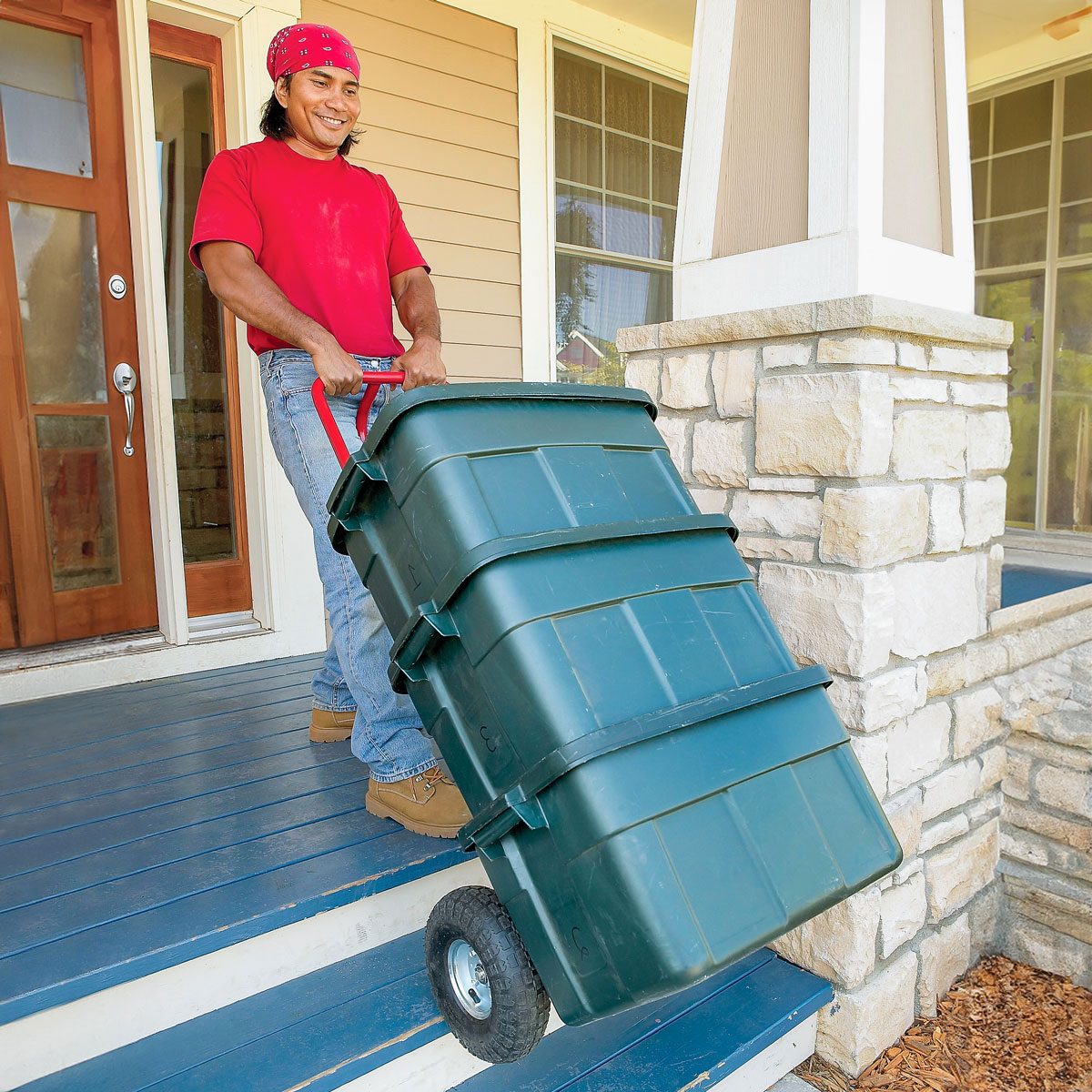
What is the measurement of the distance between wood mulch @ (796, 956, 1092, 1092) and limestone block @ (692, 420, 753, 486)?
1307 millimetres

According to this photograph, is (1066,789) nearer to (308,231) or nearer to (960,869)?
(960,869)

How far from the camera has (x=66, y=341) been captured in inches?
109

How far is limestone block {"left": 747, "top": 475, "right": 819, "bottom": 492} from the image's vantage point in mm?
1821

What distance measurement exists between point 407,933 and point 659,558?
100 centimetres

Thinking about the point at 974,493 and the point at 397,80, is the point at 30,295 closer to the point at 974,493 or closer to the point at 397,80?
the point at 397,80

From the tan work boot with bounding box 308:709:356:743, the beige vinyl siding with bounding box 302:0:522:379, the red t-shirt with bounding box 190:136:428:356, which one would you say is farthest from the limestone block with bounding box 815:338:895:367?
the beige vinyl siding with bounding box 302:0:522:379

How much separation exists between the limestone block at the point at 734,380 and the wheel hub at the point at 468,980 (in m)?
1.26

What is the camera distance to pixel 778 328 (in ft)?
6.02

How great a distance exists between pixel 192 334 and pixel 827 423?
226 cm

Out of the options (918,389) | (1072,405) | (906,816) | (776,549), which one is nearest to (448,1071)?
(906,816)

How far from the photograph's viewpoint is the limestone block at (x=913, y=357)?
1791mm

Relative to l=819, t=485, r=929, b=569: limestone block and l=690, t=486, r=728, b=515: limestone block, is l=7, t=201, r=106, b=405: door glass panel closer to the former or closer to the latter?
l=690, t=486, r=728, b=515: limestone block

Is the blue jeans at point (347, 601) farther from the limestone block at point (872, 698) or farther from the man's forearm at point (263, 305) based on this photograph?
the limestone block at point (872, 698)

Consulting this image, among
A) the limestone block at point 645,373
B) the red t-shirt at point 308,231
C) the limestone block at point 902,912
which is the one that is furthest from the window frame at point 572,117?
the limestone block at point 902,912
